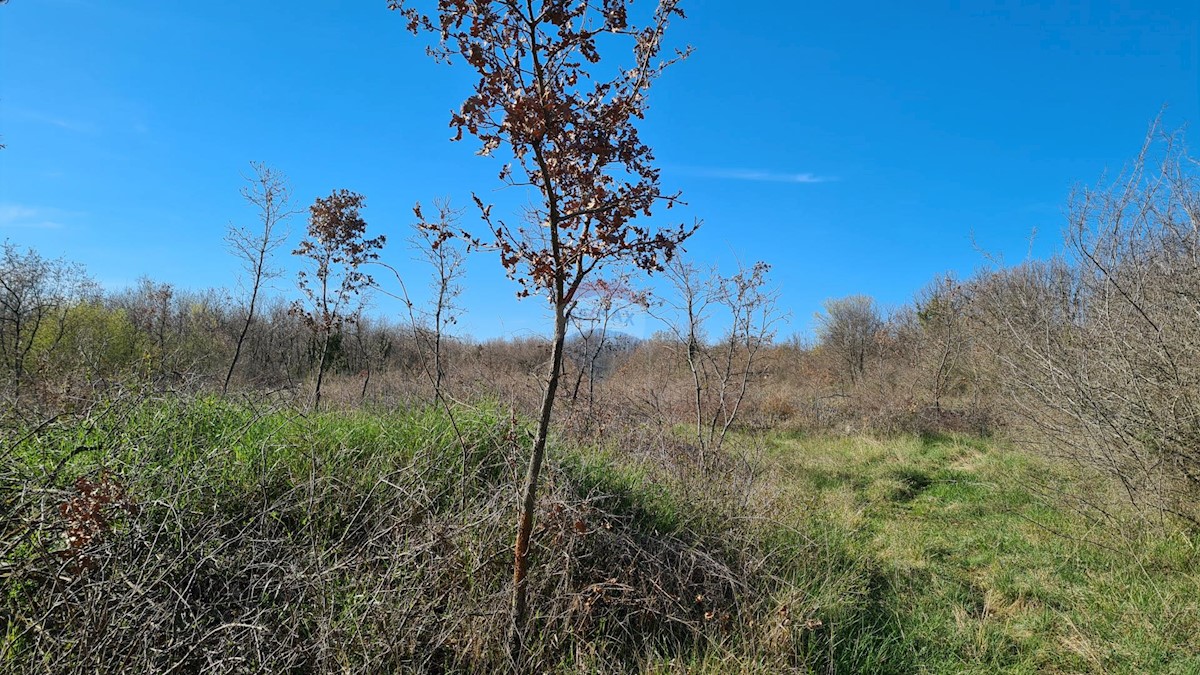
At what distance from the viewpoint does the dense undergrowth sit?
248 centimetres

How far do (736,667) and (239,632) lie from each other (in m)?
2.51

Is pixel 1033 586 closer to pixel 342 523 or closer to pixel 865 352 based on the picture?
pixel 342 523

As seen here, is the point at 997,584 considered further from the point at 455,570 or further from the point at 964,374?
the point at 964,374

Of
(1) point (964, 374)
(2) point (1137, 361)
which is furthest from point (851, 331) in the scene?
(2) point (1137, 361)

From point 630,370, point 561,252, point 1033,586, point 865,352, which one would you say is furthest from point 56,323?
point 865,352

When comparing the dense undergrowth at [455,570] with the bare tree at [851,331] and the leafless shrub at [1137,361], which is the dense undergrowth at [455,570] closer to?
the leafless shrub at [1137,361]

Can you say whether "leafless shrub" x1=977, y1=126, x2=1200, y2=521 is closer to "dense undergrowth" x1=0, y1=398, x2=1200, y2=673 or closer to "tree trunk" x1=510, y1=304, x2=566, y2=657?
"dense undergrowth" x1=0, y1=398, x2=1200, y2=673

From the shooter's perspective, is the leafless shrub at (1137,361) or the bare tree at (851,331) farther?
the bare tree at (851,331)

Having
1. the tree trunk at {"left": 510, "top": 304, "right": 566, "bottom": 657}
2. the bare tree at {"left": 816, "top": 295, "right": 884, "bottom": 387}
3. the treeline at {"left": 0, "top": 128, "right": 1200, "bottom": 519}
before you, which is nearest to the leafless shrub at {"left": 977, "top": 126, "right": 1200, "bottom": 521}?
the treeline at {"left": 0, "top": 128, "right": 1200, "bottom": 519}

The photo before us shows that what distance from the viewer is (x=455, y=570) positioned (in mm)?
3109

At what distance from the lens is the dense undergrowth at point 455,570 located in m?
2.48

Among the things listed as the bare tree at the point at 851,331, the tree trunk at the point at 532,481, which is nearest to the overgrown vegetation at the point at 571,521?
the tree trunk at the point at 532,481

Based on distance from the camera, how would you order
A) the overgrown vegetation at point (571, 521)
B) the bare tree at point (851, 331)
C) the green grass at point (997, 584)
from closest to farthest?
the overgrown vegetation at point (571, 521) < the green grass at point (997, 584) < the bare tree at point (851, 331)

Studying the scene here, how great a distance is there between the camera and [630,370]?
21359 millimetres
